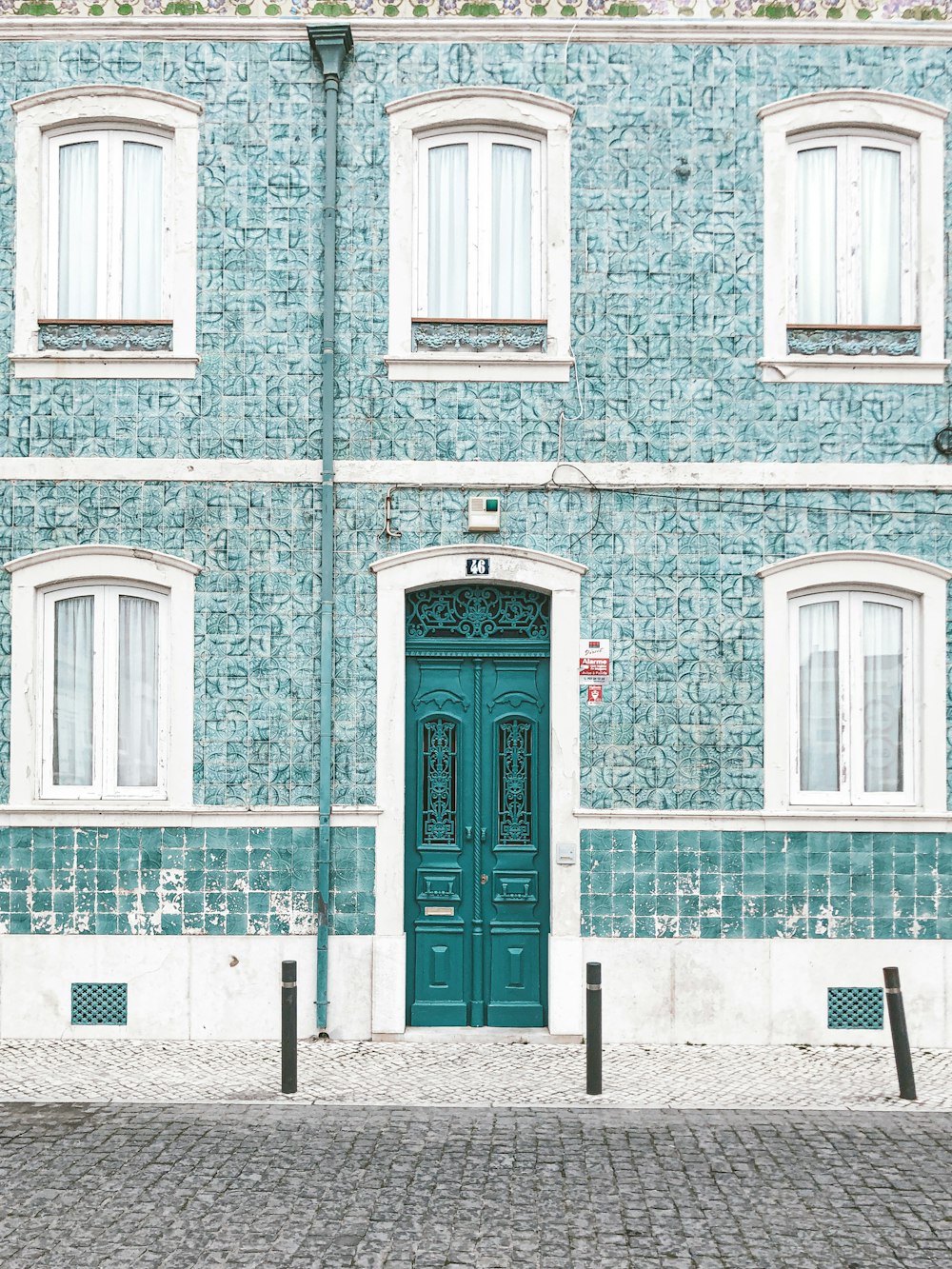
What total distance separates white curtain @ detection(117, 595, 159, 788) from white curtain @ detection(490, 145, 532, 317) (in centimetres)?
369

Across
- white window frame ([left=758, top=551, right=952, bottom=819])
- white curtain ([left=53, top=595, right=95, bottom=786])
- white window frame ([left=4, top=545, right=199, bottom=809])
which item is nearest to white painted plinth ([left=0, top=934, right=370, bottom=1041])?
white window frame ([left=4, top=545, right=199, bottom=809])

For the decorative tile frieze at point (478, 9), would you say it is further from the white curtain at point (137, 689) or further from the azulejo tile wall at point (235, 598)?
the white curtain at point (137, 689)

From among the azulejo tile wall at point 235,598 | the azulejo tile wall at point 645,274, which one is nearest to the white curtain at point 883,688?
the azulejo tile wall at point 645,274

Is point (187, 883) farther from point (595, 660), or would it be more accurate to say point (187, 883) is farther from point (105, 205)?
point (105, 205)

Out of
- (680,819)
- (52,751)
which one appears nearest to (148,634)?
(52,751)

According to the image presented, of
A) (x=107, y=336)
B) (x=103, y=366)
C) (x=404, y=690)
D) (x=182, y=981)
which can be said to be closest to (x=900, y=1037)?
(x=404, y=690)

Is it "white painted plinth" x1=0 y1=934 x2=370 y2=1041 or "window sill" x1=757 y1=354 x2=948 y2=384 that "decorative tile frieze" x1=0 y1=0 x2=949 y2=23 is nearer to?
"window sill" x1=757 y1=354 x2=948 y2=384

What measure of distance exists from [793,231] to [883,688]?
3.68 meters

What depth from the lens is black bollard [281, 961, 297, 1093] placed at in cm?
859

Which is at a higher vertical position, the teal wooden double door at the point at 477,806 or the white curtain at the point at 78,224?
the white curtain at the point at 78,224

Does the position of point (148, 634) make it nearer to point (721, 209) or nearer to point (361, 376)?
point (361, 376)

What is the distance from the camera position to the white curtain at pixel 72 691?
10.7m

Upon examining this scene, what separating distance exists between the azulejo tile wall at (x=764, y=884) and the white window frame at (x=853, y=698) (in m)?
0.34

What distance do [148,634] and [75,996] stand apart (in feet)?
9.32
